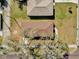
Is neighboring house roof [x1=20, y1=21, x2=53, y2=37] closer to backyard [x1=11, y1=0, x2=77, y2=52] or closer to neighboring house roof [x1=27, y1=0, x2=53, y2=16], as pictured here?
backyard [x1=11, y1=0, x2=77, y2=52]

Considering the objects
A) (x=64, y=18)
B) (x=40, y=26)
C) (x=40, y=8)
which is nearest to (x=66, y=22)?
(x=64, y=18)

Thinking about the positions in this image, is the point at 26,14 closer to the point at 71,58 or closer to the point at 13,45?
the point at 71,58

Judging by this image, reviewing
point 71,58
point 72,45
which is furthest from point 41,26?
point 71,58

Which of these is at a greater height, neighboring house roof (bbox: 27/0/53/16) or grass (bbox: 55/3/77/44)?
neighboring house roof (bbox: 27/0/53/16)

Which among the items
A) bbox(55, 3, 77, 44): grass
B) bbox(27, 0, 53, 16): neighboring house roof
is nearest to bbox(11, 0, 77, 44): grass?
bbox(55, 3, 77, 44): grass

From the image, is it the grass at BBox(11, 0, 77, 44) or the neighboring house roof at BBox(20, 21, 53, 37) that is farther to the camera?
the grass at BBox(11, 0, 77, 44)

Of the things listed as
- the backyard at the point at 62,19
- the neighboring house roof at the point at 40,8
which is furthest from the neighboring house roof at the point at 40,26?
the neighboring house roof at the point at 40,8

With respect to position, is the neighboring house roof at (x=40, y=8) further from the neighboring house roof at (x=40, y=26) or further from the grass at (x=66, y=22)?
the neighboring house roof at (x=40, y=26)
